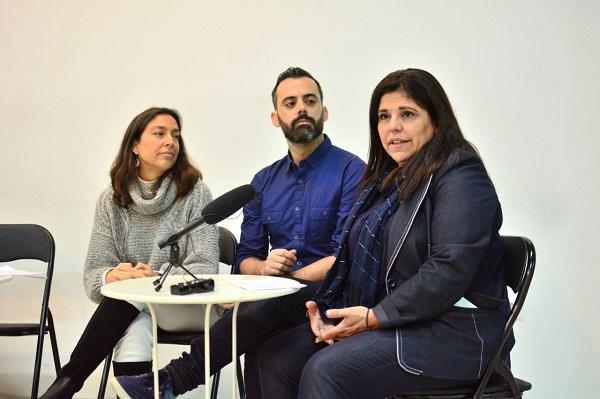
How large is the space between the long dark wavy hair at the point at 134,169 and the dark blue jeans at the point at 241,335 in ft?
2.29

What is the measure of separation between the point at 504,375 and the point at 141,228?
1465mm

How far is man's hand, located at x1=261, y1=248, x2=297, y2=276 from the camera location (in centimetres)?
214

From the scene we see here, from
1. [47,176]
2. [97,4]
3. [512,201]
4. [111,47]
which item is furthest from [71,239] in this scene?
[512,201]

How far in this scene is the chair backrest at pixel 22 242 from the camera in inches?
109

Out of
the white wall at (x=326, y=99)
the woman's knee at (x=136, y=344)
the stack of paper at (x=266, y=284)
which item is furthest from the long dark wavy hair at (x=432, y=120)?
the white wall at (x=326, y=99)

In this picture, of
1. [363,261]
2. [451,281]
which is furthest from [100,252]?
[451,281]

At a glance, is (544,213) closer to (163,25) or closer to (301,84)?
(301,84)

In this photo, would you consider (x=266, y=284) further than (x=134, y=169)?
No

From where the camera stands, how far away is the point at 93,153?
10.6ft

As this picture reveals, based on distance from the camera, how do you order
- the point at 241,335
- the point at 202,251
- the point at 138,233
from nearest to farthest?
the point at 241,335 < the point at 202,251 < the point at 138,233

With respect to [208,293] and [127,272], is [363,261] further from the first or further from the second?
[127,272]

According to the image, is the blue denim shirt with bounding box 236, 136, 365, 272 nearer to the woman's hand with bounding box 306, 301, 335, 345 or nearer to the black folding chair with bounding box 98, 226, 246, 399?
the black folding chair with bounding box 98, 226, 246, 399

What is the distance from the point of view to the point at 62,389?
2088mm

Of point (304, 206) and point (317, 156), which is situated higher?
point (317, 156)
